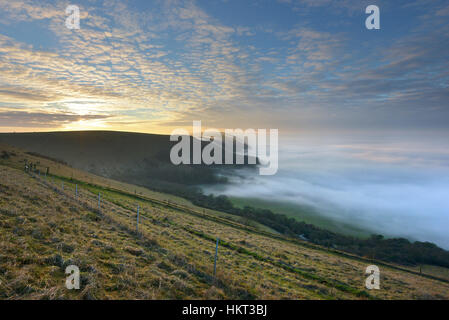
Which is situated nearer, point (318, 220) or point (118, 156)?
point (318, 220)

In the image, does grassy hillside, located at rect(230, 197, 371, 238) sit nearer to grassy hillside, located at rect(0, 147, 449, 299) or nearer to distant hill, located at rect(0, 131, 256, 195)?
distant hill, located at rect(0, 131, 256, 195)

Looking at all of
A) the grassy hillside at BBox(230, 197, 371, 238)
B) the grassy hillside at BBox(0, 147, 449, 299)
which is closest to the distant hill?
the grassy hillside at BBox(230, 197, 371, 238)

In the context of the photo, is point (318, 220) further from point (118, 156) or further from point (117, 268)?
point (118, 156)

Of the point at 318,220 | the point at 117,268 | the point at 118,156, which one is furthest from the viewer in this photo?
the point at 118,156

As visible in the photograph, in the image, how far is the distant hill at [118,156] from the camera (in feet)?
356

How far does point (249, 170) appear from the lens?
186 meters

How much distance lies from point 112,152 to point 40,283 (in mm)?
136800

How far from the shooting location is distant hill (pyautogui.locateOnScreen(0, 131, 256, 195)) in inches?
4267

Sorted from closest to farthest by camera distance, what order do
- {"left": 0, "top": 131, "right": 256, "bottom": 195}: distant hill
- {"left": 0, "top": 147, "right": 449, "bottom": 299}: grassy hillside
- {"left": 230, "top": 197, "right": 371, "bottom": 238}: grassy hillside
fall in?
{"left": 0, "top": 147, "right": 449, "bottom": 299}: grassy hillside, {"left": 230, "top": 197, "right": 371, "bottom": 238}: grassy hillside, {"left": 0, "top": 131, "right": 256, "bottom": 195}: distant hill

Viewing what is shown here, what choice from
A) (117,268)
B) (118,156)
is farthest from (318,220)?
(118,156)

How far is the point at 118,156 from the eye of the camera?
126312mm

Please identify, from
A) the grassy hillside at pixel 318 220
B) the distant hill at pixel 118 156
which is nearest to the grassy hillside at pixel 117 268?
the grassy hillside at pixel 318 220

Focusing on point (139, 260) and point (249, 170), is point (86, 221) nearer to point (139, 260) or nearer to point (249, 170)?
point (139, 260)
